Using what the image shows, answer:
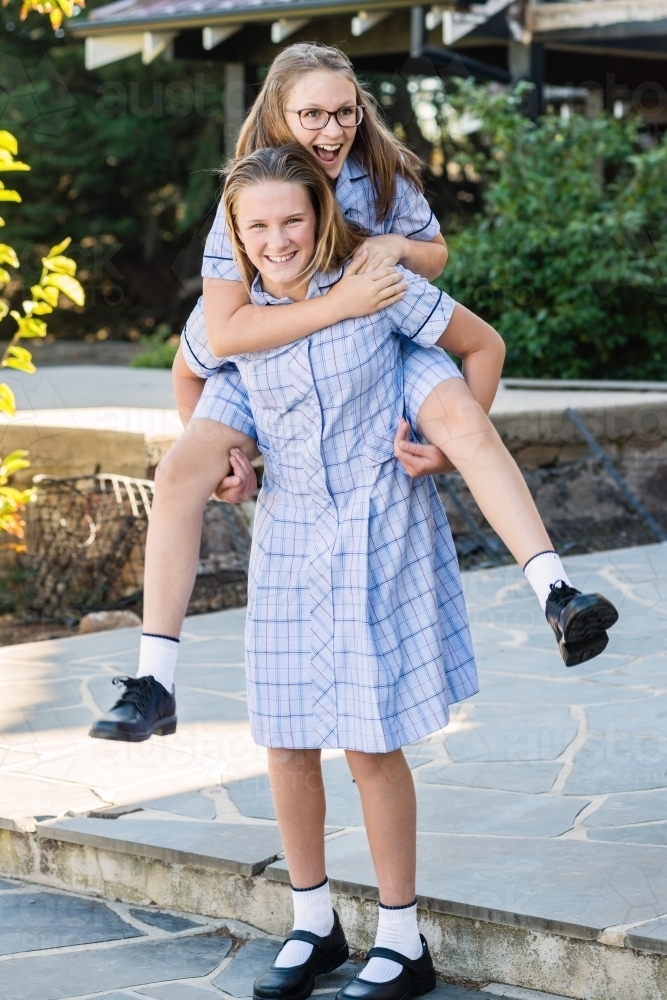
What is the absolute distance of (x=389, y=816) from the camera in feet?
6.93

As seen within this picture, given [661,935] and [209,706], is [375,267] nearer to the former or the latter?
[661,935]

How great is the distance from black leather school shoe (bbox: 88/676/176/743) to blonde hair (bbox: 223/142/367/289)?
734mm

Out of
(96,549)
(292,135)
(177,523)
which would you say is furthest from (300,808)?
(96,549)

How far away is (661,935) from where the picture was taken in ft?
6.93

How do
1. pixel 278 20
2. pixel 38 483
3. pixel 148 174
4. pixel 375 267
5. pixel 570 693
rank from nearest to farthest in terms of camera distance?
pixel 375 267, pixel 570 693, pixel 38 483, pixel 278 20, pixel 148 174

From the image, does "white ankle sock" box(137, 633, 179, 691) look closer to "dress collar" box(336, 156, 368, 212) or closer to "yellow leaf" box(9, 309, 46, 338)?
"dress collar" box(336, 156, 368, 212)

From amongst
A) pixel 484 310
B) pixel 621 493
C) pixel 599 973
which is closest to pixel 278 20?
pixel 484 310

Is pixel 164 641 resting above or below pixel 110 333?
above

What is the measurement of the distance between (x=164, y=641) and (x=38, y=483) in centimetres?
353

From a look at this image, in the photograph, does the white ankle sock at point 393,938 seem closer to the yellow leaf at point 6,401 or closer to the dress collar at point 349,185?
the dress collar at point 349,185

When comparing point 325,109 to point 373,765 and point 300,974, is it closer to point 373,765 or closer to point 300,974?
point 373,765

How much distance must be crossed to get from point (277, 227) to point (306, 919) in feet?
3.92

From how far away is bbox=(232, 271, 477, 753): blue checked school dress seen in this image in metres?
2.08

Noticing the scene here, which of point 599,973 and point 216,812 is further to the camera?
point 216,812
